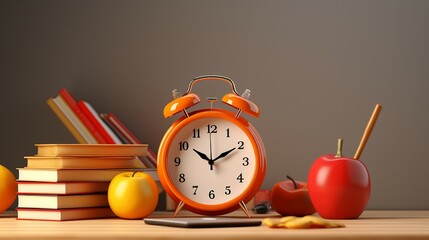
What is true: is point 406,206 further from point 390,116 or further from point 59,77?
point 59,77

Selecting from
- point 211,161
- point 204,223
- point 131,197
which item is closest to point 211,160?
point 211,161

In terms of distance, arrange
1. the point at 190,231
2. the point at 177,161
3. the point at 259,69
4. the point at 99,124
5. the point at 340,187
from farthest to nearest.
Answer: the point at 259,69
the point at 99,124
the point at 177,161
the point at 340,187
the point at 190,231

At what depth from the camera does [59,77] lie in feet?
7.45

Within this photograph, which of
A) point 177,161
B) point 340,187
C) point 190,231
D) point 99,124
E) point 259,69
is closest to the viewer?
point 190,231

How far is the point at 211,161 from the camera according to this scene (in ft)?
5.98

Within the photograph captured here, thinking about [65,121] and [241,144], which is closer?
[241,144]

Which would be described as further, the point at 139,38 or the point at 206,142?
the point at 139,38

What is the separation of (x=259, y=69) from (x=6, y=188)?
811 mm

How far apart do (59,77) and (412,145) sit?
1073 mm

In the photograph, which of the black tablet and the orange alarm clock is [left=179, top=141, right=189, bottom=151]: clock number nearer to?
the orange alarm clock

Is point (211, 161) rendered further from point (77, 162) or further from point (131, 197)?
point (77, 162)

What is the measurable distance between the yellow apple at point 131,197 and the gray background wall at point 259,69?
47cm

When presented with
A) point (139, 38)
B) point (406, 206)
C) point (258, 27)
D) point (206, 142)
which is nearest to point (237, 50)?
point (258, 27)

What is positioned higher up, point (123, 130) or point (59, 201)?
point (123, 130)
